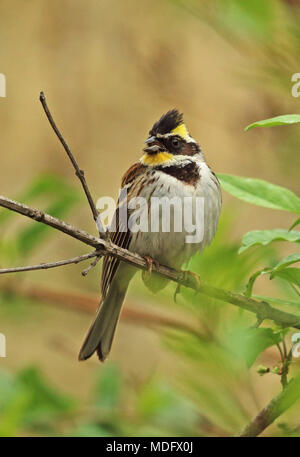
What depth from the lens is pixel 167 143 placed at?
2193mm

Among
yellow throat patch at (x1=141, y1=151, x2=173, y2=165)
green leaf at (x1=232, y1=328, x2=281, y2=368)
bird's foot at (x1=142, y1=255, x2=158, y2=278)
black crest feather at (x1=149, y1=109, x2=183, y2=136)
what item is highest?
black crest feather at (x1=149, y1=109, x2=183, y2=136)

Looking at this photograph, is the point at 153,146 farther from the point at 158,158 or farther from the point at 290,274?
the point at 290,274

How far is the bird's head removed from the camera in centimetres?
218

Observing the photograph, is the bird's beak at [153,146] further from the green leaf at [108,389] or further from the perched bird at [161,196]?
the green leaf at [108,389]

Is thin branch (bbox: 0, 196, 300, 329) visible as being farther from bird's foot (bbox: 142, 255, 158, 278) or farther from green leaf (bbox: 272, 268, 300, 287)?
bird's foot (bbox: 142, 255, 158, 278)

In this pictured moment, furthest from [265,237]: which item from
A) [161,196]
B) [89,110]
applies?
[89,110]

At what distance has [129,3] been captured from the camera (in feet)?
14.4

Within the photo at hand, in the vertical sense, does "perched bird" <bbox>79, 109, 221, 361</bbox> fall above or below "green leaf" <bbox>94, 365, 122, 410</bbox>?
above

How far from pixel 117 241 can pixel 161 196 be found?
0.67ft

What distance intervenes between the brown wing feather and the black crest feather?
0.38ft

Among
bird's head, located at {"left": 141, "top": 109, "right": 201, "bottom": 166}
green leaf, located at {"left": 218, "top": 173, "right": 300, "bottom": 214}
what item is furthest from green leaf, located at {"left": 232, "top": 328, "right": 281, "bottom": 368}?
bird's head, located at {"left": 141, "top": 109, "right": 201, "bottom": 166}

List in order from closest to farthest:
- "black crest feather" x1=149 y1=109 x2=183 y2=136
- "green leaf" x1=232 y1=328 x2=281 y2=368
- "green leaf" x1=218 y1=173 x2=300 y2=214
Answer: "green leaf" x1=232 y1=328 x2=281 y2=368, "green leaf" x1=218 y1=173 x2=300 y2=214, "black crest feather" x1=149 y1=109 x2=183 y2=136

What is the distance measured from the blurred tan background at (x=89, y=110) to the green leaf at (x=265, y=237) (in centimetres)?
264

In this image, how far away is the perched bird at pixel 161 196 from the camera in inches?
82.4
